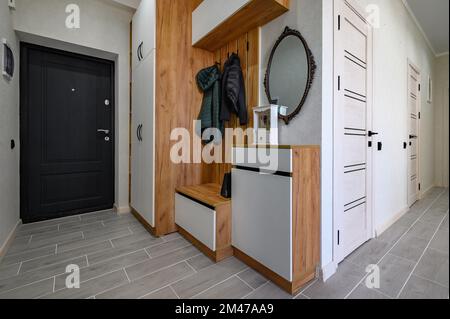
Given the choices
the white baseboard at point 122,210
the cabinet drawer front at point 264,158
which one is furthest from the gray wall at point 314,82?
the white baseboard at point 122,210

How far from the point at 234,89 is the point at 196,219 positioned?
3.91 feet

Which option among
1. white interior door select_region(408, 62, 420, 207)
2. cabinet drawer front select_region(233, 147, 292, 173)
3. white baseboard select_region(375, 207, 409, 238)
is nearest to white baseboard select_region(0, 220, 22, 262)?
cabinet drawer front select_region(233, 147, 292, 173)

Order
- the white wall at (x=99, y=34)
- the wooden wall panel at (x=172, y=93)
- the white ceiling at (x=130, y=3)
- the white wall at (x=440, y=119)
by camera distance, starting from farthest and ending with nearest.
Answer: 1. the white wall at (x=440, y=119)
2. the white ceiling at (x=130, y=3)
3. the white wall at (x=99, y=34)
4. the wooden wall panel at (x=172, y=93)

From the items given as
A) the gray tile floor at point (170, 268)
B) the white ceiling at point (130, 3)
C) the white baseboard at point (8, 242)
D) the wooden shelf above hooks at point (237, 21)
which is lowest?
the gray tile floor at point (170, 268)

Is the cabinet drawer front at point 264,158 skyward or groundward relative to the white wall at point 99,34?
groundward

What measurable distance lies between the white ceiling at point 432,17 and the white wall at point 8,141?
14.1 ft

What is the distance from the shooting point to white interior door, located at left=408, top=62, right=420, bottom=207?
277cm

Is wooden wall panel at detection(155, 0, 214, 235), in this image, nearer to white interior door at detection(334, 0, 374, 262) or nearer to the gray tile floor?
the gray tile floor

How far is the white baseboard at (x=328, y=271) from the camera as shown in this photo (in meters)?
1.33

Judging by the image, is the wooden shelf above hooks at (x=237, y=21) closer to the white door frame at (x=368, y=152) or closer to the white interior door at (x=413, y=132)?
the white door frame at (x=368, y=152)

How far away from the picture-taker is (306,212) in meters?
1.27

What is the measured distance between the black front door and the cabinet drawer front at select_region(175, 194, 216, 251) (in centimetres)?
144

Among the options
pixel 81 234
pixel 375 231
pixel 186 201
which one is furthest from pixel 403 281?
pixel 81 234

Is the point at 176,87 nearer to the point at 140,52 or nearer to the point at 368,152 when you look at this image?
the point at 140,52
